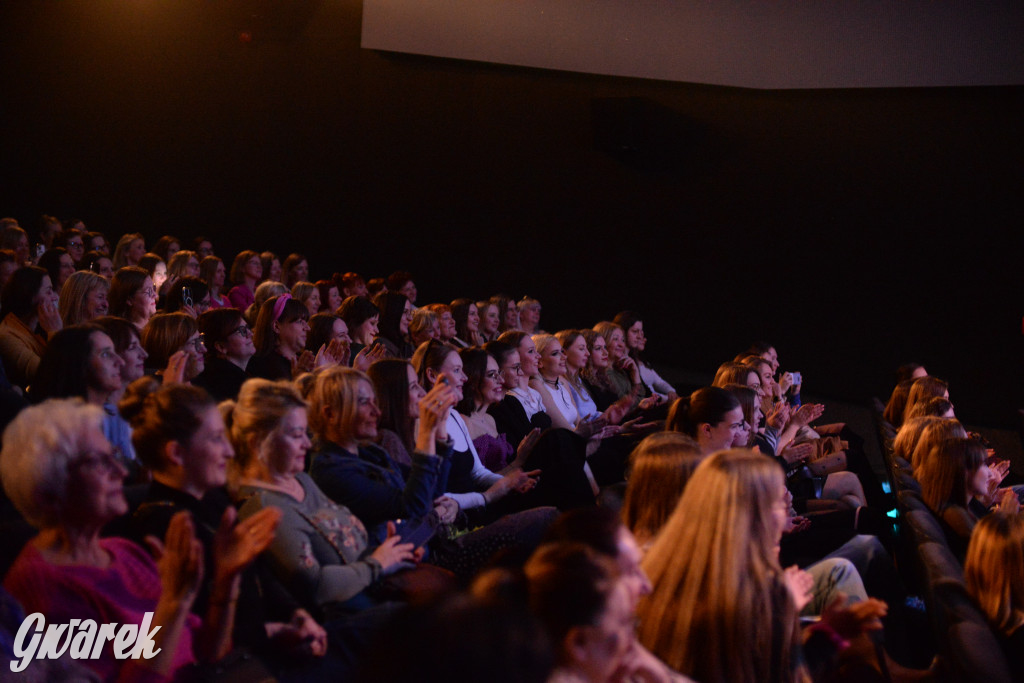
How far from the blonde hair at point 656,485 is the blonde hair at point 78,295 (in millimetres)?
2985

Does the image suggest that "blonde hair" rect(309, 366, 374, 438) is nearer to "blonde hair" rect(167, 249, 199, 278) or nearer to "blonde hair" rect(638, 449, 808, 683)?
"blonde hair" rect(638, 449, 808, 683)

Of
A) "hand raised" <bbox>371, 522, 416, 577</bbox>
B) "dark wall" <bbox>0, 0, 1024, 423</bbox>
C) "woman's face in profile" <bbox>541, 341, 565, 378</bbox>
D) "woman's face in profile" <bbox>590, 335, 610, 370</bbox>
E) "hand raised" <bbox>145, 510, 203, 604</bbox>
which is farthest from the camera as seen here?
"dark wall" <bbox>0, 0, 1024, 423</bbox>

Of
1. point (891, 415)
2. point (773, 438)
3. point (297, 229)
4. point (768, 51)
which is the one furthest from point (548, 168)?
point (773, 438)

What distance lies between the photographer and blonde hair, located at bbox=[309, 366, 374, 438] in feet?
8.55

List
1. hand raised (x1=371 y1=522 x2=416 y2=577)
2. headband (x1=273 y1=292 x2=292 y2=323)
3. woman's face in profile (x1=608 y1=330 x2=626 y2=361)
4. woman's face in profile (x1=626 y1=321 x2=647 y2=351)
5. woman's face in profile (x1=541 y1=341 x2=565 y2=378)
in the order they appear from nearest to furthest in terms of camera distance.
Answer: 1. hand raised (x1=371 y1=522 x2=416 y2=577)
2. headband (x1=273 y1=292 x2=292 y2=323)
3. woman's face in profile (x1=541 y1=341 x2=565 y2=378)
4. woman's face in profile (x1=608 y1=330 x2=626 y2=361)
5. woman's face in profile (x1=626 y1=321 x2=647 y2=351)

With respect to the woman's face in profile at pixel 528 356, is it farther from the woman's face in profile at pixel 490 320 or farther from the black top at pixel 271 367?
the woman's face in profile at pixel 490 320


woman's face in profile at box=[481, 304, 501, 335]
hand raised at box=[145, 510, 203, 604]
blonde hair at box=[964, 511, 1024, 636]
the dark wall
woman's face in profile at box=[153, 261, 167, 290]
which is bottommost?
blonde hair at box=[964, 511, 1024, 636]

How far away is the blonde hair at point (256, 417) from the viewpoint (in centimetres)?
220

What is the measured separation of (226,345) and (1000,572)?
2893 millimetres

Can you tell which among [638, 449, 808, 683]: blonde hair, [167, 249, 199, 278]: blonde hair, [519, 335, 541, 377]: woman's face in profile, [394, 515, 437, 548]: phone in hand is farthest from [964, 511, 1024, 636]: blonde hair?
[167, 249, 199, 278]: blonde hair

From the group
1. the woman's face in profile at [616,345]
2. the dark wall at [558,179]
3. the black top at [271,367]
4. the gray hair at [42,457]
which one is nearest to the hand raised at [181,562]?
the gray hair at [42,457]

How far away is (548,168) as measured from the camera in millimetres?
8508

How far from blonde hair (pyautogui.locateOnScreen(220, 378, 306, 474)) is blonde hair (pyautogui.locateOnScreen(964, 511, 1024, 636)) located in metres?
1.87

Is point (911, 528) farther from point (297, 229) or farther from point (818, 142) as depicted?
point (297, 229)
